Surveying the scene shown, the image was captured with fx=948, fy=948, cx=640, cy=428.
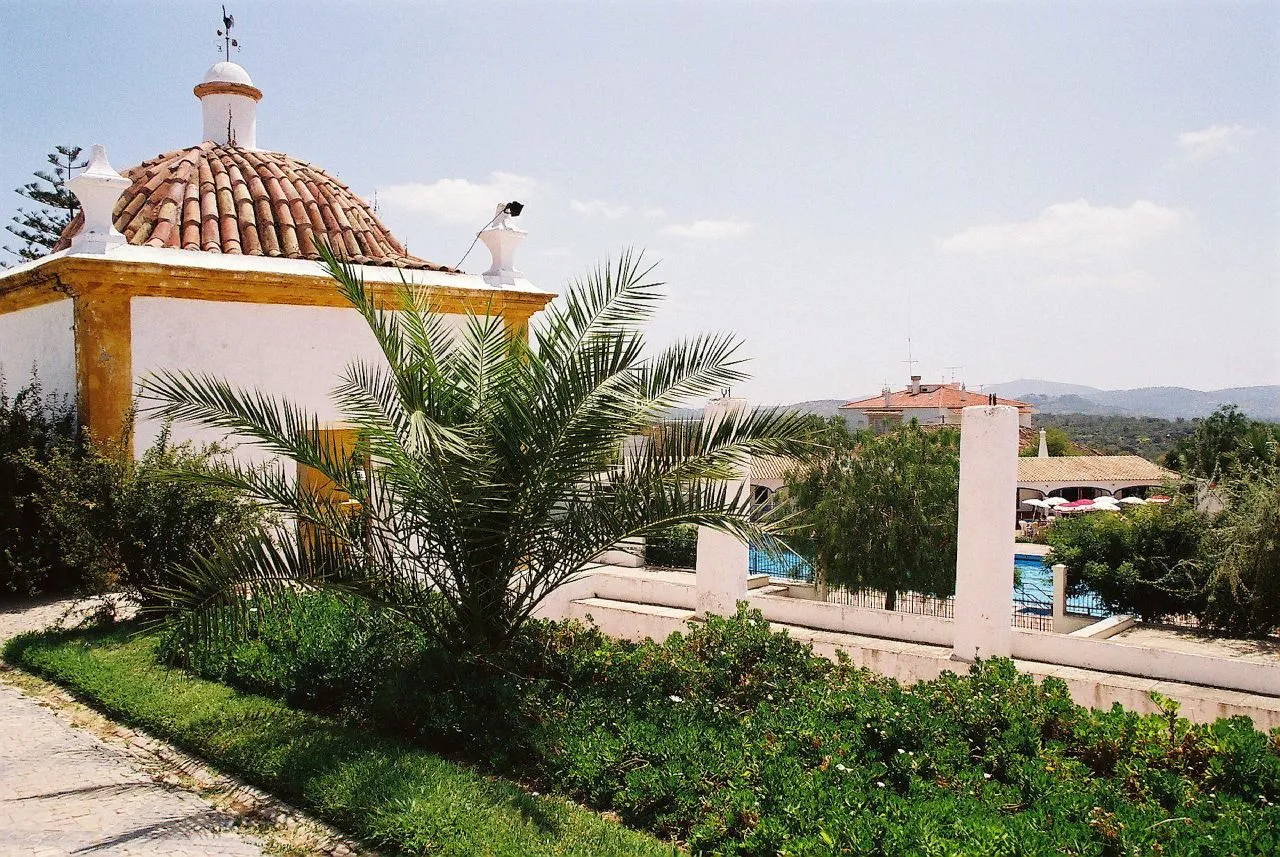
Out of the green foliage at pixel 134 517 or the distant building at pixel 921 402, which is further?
the distant building at pixel 921 402

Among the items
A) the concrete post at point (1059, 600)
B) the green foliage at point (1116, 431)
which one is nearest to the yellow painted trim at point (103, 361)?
the concrete post at point (1059, 600)

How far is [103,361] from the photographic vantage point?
31.1 ft

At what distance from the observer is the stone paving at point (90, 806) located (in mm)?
4254

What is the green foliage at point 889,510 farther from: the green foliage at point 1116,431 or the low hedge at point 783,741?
the green foliage at point 1116,431

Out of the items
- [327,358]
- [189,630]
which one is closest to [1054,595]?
[327,358]

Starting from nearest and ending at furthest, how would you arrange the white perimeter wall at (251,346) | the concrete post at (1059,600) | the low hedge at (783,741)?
the low hedge at (783,741)
the white perimeter wall at (251,346)
the concrete post at (1059,600)

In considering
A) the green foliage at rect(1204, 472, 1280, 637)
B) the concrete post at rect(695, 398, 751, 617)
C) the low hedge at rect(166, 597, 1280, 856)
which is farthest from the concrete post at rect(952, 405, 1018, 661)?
the green foliage at rect(1204, 472, 1280, 637)

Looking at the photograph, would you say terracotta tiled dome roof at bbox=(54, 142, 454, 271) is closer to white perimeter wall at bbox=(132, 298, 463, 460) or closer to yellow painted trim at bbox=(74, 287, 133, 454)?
white perimeter wall at bbox=(132, 298, 463, 460)

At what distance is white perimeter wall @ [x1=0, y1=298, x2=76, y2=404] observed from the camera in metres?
9.84

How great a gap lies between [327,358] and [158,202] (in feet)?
10.5

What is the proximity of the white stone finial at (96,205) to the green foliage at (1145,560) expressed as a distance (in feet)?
65.1

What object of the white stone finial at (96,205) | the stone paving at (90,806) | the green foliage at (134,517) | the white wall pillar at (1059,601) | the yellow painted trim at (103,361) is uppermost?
the white stone finial at (96,205)

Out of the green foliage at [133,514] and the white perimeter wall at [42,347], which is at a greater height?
the white perimeter wall at [42,347]

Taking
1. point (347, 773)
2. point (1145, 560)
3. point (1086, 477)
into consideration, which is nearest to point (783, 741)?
point (347, 773)
